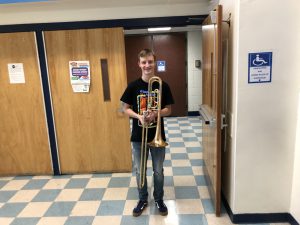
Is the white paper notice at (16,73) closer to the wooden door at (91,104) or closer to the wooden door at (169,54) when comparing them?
the wooden door at (91,104)

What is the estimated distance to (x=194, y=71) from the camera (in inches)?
235

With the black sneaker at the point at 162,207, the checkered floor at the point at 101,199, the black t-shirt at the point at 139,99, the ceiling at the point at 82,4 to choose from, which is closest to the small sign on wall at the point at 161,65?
the checkered floor at the point at 101,199

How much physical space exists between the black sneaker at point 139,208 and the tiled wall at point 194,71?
401cm

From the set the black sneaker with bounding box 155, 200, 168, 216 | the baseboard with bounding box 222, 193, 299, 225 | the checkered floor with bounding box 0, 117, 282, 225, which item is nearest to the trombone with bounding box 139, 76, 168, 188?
the black sneaker with bounding box 155, 200, 168, 216

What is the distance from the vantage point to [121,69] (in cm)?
299

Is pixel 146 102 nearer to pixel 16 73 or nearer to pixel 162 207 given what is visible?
pixel 162 207

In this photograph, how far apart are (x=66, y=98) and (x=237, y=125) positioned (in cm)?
205

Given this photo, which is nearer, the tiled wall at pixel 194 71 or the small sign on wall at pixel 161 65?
the tiled wall at pixel 194 71

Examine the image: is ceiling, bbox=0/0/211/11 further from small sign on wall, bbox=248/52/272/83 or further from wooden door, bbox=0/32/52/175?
small sign on wall, bbox=248/52/272/83

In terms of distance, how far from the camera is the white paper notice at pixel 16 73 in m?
3.01

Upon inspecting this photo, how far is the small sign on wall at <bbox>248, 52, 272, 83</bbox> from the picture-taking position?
6.18ft

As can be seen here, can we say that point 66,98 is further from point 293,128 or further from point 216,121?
point 293,128

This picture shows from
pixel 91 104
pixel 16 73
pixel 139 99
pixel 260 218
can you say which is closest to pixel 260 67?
pixel 139 99

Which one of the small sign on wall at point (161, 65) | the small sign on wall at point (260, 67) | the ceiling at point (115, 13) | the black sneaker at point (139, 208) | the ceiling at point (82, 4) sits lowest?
the black sneaker at point (139, 208)
